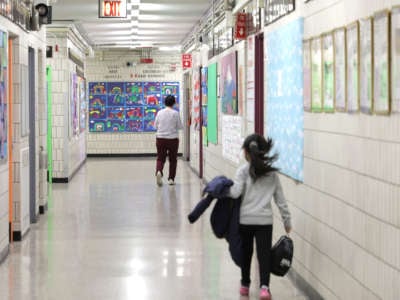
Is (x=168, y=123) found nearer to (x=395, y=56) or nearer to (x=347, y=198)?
(x=347, y=198)

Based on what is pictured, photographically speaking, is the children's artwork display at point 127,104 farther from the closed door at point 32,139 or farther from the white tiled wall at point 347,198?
the white tiled wall at point 347,198

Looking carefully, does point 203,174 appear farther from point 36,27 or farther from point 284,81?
point 284,81

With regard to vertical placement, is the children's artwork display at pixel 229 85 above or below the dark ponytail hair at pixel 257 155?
above

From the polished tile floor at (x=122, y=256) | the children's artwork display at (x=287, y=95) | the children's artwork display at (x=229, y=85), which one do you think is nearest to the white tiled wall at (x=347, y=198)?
the children's artwork display at (x=287, y=95)

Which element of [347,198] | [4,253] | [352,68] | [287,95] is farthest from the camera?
[4,253]

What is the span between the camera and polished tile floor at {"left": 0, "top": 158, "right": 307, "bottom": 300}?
6.64 m

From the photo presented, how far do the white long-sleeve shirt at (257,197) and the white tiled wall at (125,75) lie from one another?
1893 centimetres

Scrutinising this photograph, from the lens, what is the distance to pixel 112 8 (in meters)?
12.2

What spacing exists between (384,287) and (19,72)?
5744mm

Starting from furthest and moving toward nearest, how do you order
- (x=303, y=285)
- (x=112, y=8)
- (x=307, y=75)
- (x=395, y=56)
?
(x=112, y=8), (x=303, y=285), (x=307, y=75), (x=395, y=56)

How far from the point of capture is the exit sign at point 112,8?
1210cm

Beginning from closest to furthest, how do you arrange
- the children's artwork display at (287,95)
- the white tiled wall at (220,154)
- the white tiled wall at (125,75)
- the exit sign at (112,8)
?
the children's artwork display at (287,95) < the white tiled wall at (220,154) < the exit sign at (112,8) < the white tiled wall at (125,75)

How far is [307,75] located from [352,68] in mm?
1349

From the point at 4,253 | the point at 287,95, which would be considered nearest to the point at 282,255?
the point at 287,95
